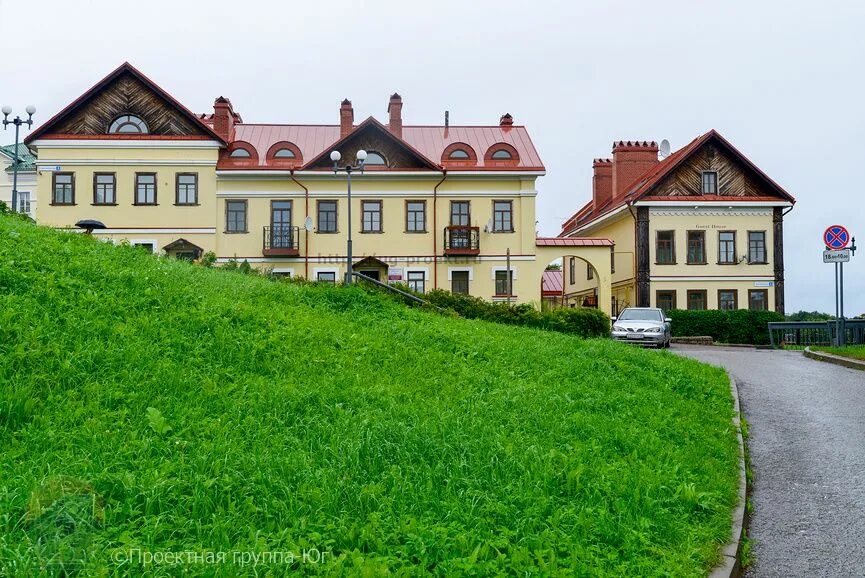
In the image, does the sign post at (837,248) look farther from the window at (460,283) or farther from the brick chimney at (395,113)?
the brick chimney at (395,113)

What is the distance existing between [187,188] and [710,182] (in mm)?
25894

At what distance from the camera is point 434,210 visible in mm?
35531

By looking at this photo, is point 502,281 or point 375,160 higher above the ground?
point 375,160

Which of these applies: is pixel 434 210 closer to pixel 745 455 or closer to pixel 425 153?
pixel 425 153

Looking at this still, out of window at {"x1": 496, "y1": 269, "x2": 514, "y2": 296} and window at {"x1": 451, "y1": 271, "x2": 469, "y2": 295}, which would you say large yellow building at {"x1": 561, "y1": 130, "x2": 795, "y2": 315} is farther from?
window at {"x1": 451, "y1": 271, "x2": 469, "y2": 295}

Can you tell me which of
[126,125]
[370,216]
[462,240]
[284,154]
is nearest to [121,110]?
[126,125]

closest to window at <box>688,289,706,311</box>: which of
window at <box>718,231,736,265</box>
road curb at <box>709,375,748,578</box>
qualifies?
window at <box>718,231,736,265</box>

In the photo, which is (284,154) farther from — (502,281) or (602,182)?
(602,182)

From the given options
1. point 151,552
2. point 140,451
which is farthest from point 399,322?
point 151,552

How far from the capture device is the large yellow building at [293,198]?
34406 millimetres

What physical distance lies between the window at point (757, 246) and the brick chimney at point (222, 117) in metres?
26.5

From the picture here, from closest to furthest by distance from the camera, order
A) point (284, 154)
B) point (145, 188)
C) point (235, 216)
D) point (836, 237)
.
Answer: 1. point (836, 237)
2. point (145, 188)
3. point (235, 216)
4. point (284, 154)

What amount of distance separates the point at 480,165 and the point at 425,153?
9.66ft

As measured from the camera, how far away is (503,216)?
35.6 meters
